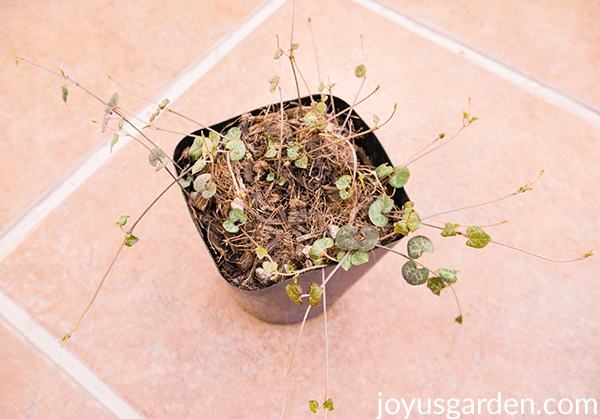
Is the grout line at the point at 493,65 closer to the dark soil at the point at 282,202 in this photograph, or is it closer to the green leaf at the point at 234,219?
the dark soil at the point at 282,202

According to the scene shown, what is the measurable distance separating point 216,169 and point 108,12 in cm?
59

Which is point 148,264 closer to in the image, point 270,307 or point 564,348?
point 270,307

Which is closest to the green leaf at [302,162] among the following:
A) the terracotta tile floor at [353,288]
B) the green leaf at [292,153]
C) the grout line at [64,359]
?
the green leaf at [292,153]

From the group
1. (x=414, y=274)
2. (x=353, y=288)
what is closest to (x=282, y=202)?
(x=414, y=274)

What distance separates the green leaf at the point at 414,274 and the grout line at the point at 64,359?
1.36 ft

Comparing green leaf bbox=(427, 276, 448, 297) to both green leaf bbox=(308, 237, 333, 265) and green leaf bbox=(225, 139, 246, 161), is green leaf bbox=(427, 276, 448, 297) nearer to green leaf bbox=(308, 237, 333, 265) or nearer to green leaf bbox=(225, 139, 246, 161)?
green leaf bbox=(308, 237, 333, 265)

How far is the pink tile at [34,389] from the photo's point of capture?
537mm

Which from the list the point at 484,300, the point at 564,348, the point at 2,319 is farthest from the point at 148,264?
the point at 564,348

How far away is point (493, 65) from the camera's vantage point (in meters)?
0.76

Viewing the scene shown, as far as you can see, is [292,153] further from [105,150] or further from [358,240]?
[105,150]

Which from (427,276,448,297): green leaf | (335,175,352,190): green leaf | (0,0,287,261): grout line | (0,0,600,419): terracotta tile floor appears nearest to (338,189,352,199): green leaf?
(335,175,352,190): green leaf

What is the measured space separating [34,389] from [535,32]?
1.05 meters

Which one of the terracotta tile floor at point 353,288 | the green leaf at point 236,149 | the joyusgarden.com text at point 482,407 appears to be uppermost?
the green leaf at point 236,149

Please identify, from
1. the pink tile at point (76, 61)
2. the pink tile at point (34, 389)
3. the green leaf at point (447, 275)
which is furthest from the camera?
the pink tile at point (76, 61)
